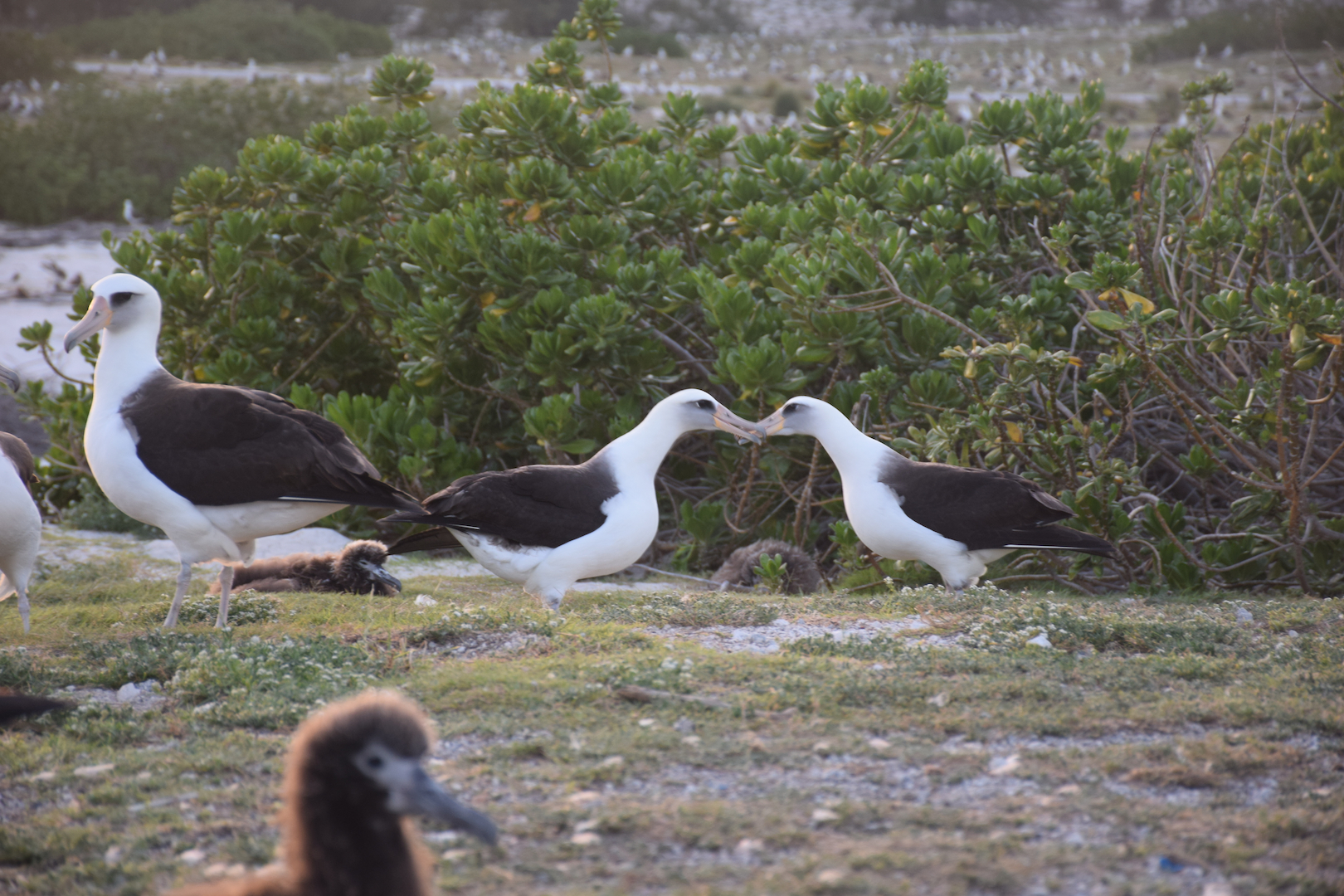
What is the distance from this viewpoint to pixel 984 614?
561cm

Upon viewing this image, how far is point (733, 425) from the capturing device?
7246 mm

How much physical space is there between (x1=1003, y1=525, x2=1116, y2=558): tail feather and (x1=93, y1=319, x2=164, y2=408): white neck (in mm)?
4902

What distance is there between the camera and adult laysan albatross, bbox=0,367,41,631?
580cm

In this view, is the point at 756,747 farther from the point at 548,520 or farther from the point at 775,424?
the point at 775,424

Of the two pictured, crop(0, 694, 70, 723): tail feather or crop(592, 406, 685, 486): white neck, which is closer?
crop(0, 694, 70, 723): tail feather

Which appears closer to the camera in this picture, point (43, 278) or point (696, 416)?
point (696, 416)

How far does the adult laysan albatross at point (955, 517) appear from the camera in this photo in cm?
653

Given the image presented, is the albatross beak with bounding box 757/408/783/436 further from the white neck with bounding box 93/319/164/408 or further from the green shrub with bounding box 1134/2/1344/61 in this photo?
the green shrub with bounding box 1134/2/1344/61

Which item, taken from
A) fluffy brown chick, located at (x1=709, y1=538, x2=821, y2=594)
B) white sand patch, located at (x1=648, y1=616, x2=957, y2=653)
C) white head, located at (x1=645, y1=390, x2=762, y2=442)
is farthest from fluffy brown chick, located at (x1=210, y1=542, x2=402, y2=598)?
white sand patch, located at (x1=648, y1=616, x2=957, y2=653)

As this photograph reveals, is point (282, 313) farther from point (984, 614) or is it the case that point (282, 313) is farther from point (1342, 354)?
point (1342, 354)

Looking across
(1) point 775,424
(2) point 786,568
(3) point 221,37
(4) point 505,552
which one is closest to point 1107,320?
(1) point 775,424

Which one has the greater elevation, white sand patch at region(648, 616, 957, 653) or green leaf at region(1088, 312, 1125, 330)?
green leaf at region(1088, 312, 1125, 330)

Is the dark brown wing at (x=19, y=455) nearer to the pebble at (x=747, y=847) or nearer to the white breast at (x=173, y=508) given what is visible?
the white breast at (x=173, y=508)

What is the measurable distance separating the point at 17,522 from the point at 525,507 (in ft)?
8.61
